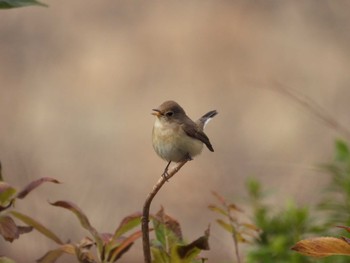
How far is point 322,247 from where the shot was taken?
1786 millimetres

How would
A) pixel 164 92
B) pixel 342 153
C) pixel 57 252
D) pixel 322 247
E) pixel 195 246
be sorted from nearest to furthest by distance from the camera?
pixel 322 247
pixel 195 246
pixel 57 252
pixel 342 153
pixel 164 92

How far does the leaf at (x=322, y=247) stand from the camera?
5.82 ft

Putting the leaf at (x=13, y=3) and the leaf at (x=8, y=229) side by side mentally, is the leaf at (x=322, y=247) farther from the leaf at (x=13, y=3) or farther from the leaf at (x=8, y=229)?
the leaf at (x=13, y=3)

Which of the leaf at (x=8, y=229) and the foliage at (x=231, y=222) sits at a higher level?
the foliage at (x=231, y=222)

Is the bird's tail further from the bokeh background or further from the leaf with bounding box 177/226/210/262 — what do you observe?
the bokeh background

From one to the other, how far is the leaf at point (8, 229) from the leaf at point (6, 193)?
6cm

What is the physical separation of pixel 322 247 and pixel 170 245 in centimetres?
43

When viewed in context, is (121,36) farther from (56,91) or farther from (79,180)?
(79,180)

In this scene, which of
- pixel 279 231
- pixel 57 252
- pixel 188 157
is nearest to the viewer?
pixel 57 252

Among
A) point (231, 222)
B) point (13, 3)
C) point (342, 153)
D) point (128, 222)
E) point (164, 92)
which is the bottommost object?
point (128, 222)

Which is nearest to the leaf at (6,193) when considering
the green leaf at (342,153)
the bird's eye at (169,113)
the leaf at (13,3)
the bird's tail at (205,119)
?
the leaf at (13,3)

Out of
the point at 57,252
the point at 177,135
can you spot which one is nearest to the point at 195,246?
the point at 57,252

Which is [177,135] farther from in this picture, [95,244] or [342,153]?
[95,244]

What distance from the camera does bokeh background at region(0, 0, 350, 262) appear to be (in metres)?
8.57
